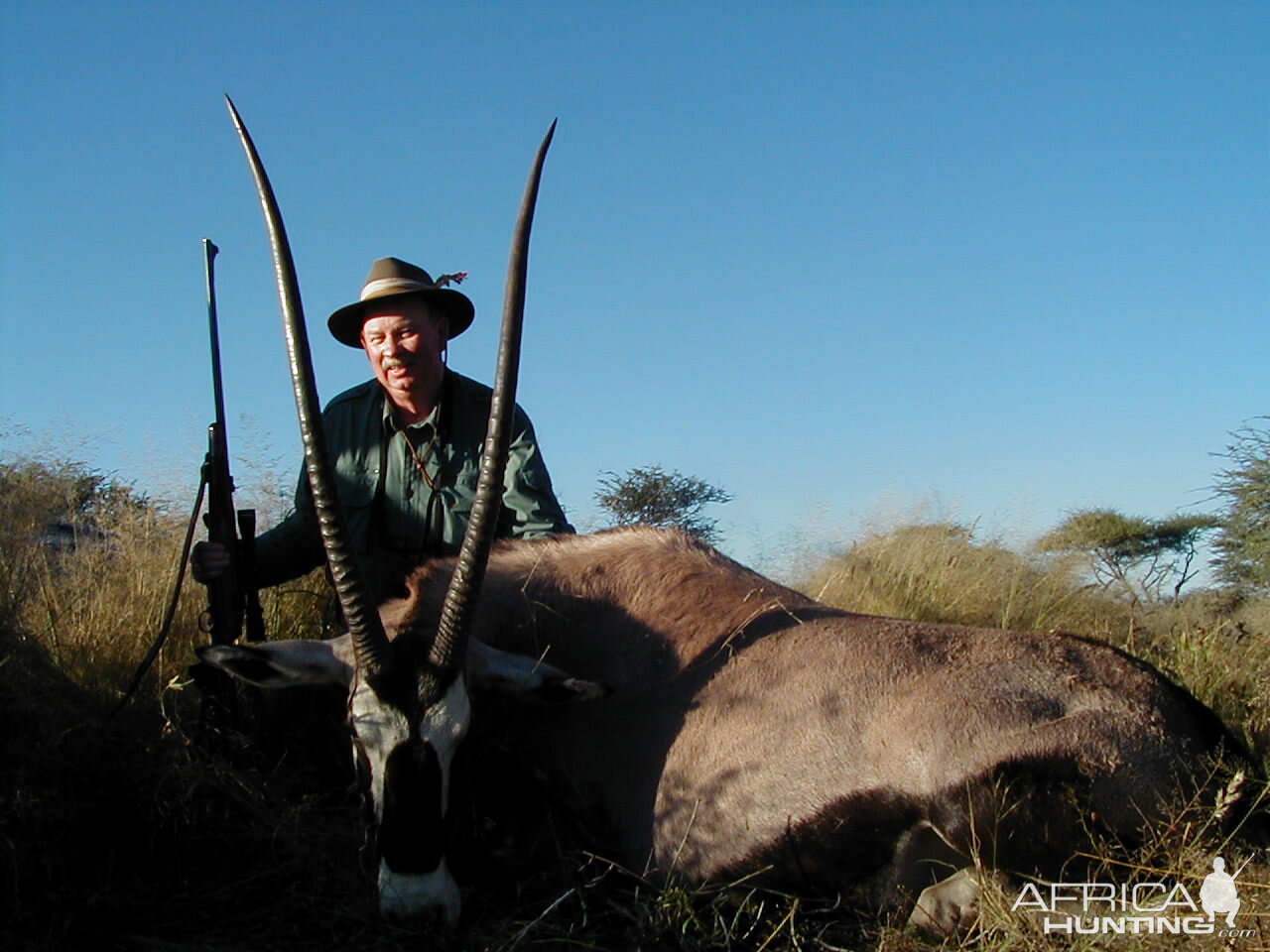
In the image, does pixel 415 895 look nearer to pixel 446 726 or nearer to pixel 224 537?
pixel 446 726

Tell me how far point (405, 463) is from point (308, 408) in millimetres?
1924

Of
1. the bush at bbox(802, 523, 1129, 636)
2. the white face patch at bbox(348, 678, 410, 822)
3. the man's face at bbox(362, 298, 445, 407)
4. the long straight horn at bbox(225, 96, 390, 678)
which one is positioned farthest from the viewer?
the bush at bbox(802, 523, 1129, 636)

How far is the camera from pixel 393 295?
18.6 ft

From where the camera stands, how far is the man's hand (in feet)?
14.9

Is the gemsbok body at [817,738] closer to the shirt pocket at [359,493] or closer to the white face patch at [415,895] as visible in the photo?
the white face patch at [415,895]

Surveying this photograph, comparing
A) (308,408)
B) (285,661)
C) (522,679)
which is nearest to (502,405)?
(308,408)

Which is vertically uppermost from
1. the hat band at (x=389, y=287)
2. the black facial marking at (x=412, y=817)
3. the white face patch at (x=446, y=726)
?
the hat band at (x=389, y=287)

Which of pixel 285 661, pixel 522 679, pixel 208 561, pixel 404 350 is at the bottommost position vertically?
pixel 522 679

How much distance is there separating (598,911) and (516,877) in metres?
0.35

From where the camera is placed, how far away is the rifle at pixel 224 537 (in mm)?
4652

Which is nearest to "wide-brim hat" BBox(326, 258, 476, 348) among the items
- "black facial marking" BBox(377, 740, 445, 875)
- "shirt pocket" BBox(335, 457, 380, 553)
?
"shirt pocket" BBox(335, 457, 380, 553)

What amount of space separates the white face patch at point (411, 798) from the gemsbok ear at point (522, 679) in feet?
1.29

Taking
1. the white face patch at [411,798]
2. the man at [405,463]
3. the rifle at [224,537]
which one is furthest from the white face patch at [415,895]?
the man at [405,463]

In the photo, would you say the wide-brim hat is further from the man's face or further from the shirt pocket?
the shirt pocket
